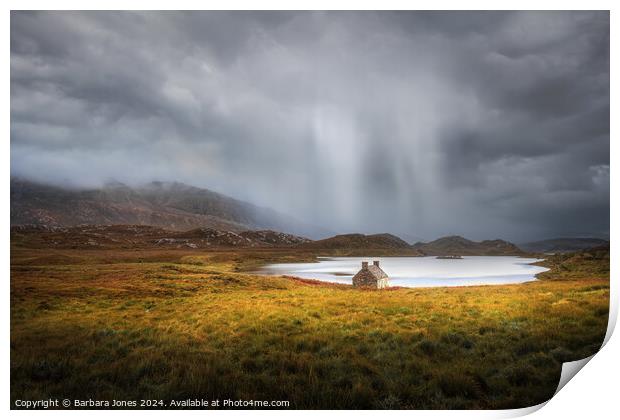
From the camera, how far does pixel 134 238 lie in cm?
2467

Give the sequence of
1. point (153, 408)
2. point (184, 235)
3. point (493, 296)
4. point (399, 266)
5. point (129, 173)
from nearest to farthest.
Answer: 1. point (153, 408)
2. point (493, 296)
3. point (129, 173)
4. point (399, 266)
5. point (184, 235)

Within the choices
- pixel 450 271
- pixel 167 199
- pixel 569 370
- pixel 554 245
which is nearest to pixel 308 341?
pixel 569 370

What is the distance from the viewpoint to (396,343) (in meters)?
7.23

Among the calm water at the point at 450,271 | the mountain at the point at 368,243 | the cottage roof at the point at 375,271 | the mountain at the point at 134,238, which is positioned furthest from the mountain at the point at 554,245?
the mountain at the point at 134,238

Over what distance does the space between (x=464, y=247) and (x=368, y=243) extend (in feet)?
12.6

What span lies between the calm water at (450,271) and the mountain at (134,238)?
353cm

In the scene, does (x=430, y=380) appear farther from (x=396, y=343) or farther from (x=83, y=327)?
(x=83, y=327)

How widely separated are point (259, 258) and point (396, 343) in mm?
11595

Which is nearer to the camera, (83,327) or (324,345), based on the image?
(324,345)

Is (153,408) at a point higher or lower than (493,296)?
lower

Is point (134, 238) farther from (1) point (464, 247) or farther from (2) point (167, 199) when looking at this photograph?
(1) point (464, 247)

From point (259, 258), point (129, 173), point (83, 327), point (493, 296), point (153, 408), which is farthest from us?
point (259, 258)

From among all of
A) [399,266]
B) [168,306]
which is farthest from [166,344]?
[399,266]

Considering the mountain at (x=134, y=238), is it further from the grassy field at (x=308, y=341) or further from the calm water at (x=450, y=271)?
the calm water at (x=450, y=271)
